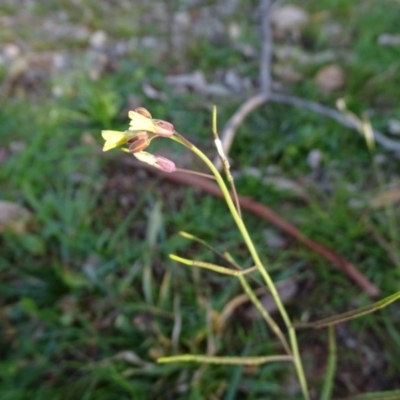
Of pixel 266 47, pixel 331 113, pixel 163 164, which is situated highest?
pixel 163 164

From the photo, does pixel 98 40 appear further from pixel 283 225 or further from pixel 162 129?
pixel 162 129

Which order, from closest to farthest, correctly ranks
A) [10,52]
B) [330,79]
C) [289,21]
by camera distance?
[330,79] → [10,52] → [289,21]

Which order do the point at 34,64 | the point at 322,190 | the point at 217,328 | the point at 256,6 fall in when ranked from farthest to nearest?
1. the point at 256,6
2. the point at 34,64
3. the point at 322,190
4. the point at 217,328

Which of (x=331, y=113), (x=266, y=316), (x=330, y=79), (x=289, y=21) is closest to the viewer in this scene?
(x=266, y=316)

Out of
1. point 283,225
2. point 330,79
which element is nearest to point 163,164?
point 283,225

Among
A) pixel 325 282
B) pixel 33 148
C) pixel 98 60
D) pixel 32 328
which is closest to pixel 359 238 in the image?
pixel 325 282

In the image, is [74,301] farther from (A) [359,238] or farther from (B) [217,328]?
(A) [359,238]

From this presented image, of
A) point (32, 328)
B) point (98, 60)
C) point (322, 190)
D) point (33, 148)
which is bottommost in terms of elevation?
point (32, 328)

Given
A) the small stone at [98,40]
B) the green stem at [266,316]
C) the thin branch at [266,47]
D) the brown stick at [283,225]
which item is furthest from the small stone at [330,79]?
the green stem at [266,316]
